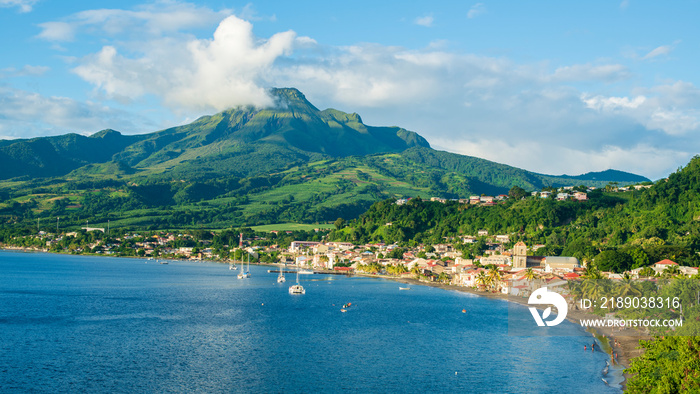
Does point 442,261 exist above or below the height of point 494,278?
above

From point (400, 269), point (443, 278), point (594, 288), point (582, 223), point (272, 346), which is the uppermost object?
point (582, 223)

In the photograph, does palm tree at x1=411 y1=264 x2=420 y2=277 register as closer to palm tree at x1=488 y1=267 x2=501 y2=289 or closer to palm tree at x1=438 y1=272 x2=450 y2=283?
palm tree at x1=438 y1=272 x2=450 y2=283

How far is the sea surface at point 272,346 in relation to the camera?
41.7 m

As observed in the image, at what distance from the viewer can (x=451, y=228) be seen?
16750 centimetres

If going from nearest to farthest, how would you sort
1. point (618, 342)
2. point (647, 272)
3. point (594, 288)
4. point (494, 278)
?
point (618, 342) < point (594, 288) < point (647, 272) < point (494, 278)

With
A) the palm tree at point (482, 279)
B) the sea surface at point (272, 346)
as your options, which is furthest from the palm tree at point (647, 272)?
the palm tree at point (482, 279)

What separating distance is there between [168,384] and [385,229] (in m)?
142

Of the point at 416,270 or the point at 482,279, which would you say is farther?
the point at 416,270

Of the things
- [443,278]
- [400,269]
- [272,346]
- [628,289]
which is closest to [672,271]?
[628,289]

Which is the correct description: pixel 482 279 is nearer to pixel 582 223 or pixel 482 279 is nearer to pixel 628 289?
pixel 628 289

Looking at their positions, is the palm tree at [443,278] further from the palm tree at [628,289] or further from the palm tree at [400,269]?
the palm tree at [628,289]

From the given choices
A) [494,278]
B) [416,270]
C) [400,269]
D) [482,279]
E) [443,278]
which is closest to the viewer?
[494,278]

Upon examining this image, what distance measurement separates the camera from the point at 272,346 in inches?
2127

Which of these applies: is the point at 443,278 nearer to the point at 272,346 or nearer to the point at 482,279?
the point at 482,279
